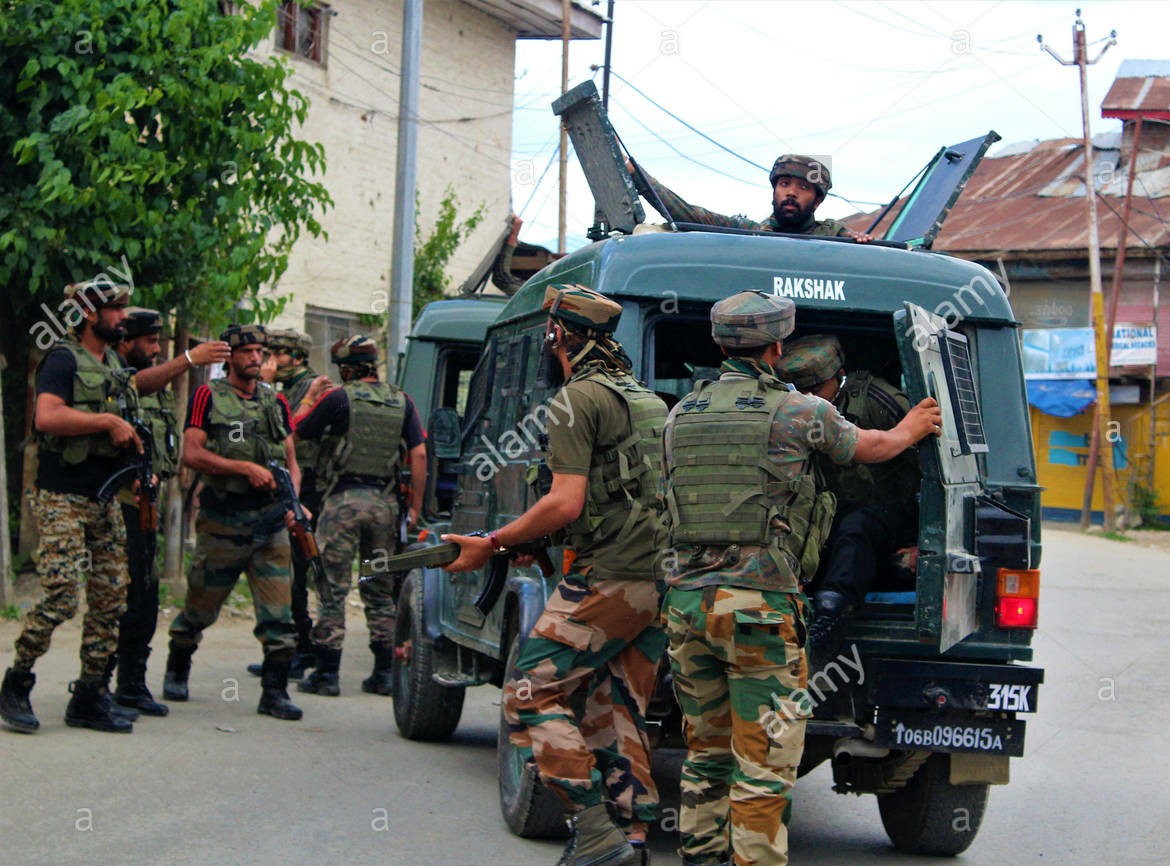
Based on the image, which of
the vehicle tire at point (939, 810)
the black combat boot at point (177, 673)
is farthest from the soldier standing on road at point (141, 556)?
the vehicle tire at point (939, 810)

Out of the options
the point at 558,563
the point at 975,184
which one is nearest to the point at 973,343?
the point at 558,563

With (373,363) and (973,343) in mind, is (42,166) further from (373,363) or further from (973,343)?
(973,343)

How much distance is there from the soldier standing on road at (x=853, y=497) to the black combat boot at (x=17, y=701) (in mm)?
3710

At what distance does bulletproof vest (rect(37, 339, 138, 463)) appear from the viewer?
264 inches

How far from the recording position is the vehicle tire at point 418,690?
7.21 metres

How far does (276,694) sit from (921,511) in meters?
4.03

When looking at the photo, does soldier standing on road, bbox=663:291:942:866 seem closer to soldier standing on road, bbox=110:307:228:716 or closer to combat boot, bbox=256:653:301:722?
soldier standing on road, bbox=110:307:228:716

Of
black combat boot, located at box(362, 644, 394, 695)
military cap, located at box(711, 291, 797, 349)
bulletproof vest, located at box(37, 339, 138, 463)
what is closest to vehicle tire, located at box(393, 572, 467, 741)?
black combat boot, located at box(362, 644, 394, 695)

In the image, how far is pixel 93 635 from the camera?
686 cm

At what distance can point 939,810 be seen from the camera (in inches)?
220

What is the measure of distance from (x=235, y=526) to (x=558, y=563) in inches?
105

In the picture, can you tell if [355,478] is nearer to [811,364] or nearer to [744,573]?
[811,364]

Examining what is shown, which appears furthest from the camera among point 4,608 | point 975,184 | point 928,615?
point 975,184

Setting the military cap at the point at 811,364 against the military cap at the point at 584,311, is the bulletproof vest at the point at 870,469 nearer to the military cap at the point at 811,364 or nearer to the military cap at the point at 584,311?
the military cap at the point at 811,364
